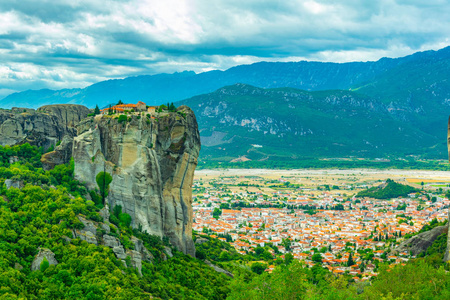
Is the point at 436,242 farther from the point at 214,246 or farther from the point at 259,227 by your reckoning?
the point at 259,227

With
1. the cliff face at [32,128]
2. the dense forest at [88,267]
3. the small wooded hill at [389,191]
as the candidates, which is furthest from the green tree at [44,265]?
the small wooded hill at [389,191]

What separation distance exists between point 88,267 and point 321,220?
101336 millimetres

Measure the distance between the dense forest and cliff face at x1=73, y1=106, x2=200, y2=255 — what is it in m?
1.64

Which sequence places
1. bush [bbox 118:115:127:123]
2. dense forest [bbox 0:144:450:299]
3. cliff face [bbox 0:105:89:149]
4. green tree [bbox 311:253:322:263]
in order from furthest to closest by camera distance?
green tree [bbox 311:253:322:263] < cliff face [bbox 0:105:89:149] < bush [bbox 118:115:127:123] < dense forest [bbox 0:144:450:299]

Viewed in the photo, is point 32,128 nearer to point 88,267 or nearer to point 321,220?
point 88,267

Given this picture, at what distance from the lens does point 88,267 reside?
3819cm

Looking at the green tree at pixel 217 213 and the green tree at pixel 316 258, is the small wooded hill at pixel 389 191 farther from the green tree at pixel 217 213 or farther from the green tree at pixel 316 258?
the green tree at pixel 316 258

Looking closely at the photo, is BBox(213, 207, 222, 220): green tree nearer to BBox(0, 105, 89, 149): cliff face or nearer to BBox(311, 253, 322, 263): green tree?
BBox(311, 253, 322, 263): green tree

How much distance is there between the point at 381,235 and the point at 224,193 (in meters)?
87.2

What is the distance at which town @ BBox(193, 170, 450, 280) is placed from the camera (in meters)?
89.2

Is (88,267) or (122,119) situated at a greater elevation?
(122,119)

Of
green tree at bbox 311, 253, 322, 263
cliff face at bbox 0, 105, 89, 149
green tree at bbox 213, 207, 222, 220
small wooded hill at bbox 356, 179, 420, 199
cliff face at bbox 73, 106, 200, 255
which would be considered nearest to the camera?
cliff face at bbox 73, 106, 200, 255

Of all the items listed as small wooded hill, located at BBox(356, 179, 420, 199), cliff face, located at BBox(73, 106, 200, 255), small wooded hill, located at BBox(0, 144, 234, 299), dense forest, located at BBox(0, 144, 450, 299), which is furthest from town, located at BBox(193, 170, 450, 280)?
small wooded hill, located at BBox(0, 144, 234, 299)

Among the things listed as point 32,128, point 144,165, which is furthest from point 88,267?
point 32,128
